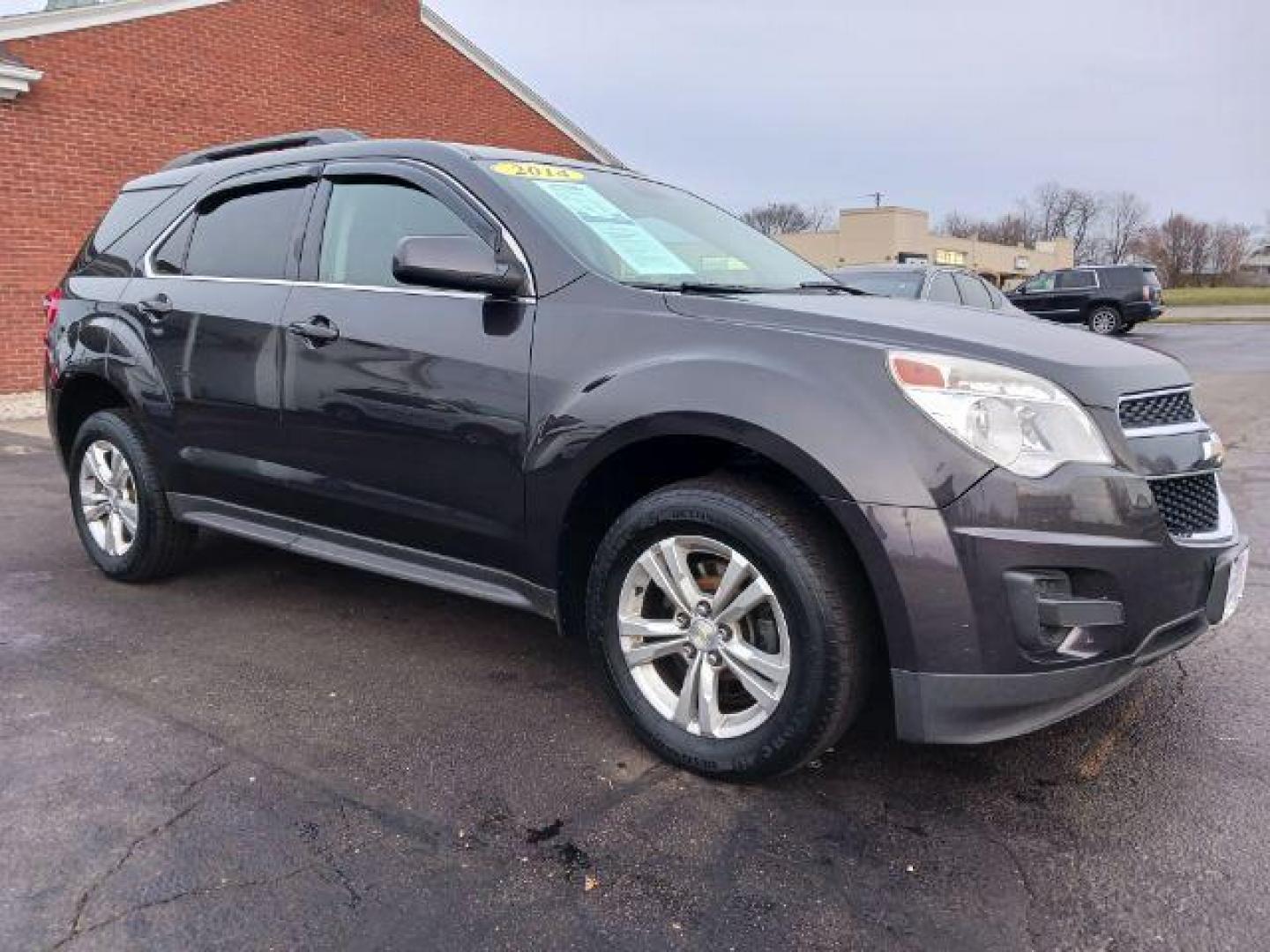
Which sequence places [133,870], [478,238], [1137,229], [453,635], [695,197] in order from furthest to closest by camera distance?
[1137,229] → [695,197] → [453,635] → [478,238] → [133,870]

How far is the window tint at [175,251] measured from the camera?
4.36 meters

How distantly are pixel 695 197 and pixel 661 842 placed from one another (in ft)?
9.32

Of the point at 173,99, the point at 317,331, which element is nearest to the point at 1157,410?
the point at 317,331

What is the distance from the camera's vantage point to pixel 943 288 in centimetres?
1020

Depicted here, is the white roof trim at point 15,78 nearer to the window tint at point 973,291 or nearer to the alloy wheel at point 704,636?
the window tint at point 973,291

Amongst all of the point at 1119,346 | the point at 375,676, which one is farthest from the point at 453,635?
the point at 1119,346

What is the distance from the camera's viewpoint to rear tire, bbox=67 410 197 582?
14.6 feet

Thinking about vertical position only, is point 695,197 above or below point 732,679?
above

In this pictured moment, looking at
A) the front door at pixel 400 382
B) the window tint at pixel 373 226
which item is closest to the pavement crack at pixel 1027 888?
the front door at pixel 400 382

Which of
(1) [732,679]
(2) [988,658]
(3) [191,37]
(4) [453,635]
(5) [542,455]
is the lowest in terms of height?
(4) [453,635]

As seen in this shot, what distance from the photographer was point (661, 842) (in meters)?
2.55

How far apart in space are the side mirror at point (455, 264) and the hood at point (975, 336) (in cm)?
53

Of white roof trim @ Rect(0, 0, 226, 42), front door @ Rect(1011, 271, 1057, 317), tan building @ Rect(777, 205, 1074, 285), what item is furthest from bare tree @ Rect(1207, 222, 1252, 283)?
white roof trim @ Rect(0, 0, 226, 42)

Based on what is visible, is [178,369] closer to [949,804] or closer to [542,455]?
[542,455]
